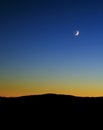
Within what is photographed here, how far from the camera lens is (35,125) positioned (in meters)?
54.5

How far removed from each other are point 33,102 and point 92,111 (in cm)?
1618

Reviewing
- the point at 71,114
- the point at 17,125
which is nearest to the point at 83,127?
the point at 71,114

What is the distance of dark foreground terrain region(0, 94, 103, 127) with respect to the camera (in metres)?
56.7

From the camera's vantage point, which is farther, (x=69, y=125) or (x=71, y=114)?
(x=71, y=114)

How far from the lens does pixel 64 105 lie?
213 feet

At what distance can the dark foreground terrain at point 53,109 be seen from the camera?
56656 mm

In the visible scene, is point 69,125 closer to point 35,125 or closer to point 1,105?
point 35,125

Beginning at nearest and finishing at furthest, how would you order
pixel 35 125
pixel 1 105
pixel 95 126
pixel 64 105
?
pixel 95 126 → pixel 35 125 → pixel 64 105 → pixel 1 105

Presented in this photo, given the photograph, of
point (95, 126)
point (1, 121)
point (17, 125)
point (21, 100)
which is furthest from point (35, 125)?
point (21, 100)

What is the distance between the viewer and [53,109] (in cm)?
6147

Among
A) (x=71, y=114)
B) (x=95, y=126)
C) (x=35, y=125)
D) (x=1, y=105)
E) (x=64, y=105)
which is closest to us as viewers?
(x=95, y=126)

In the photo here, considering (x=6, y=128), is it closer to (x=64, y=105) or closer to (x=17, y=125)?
(x=17, y=125)

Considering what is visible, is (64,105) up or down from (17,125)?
up

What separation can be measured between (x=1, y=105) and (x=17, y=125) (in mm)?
21760
